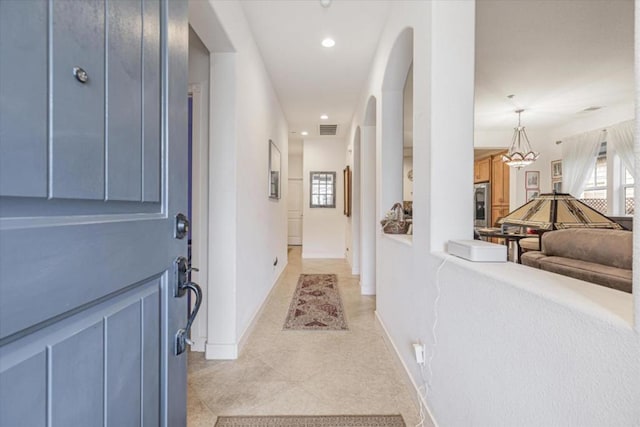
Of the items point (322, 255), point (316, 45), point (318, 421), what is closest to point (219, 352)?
point (318, 421)

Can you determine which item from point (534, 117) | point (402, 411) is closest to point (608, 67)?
point (534, 117)

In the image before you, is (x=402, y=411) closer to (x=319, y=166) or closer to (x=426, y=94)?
(x=426, y=94)

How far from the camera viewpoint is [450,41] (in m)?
1.45

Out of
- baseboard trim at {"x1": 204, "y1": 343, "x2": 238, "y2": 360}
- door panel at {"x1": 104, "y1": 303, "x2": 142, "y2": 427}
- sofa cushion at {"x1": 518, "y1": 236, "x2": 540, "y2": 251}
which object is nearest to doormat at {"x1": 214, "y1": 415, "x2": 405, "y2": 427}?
baseboard trim at {"x1": 204, "y1": 343, "x2": 238, "y2": 360}

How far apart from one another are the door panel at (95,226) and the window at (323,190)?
18.3 feet

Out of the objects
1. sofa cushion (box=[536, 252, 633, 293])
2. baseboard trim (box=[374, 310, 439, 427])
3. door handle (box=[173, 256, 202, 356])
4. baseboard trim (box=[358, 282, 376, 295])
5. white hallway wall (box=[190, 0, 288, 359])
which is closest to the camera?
door handle (box=[173, 256, 202, 356])

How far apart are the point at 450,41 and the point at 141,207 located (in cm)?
151

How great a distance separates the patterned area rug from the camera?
2787 mm

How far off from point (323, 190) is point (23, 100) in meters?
6.08

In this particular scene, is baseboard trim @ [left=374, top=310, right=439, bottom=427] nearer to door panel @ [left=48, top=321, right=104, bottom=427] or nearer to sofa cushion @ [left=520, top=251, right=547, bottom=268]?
sofa cushion @ [left=520, top=251, right=547, bottom=268]

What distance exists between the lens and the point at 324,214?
6.52m

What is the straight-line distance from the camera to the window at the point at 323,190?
6422 millimetres

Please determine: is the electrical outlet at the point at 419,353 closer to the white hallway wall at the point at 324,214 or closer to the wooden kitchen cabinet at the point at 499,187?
the white hallway wall at the point at 324,214

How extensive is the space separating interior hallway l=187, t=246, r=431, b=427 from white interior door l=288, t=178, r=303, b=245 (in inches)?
228
